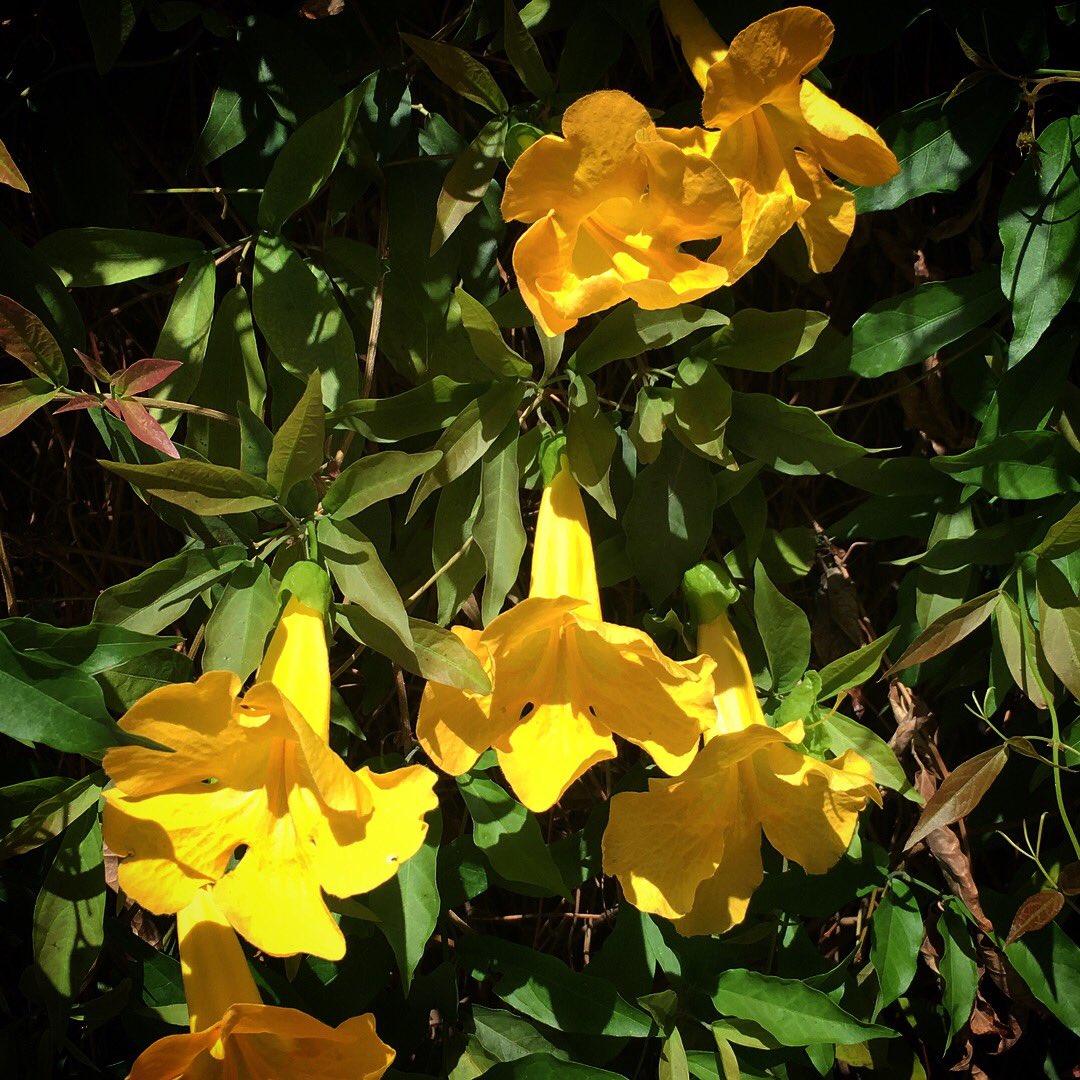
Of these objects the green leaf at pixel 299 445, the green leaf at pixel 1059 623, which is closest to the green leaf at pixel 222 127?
the green leaf at pixel 299 445

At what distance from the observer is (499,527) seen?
2.75 ft

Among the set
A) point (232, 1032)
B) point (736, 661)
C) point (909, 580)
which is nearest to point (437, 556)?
point (736, 661)

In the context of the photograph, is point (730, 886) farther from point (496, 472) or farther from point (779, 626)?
point (496, 472)

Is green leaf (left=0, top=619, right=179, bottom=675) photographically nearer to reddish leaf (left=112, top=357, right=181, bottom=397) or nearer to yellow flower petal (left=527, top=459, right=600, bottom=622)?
reddish leaf (left=112, top=357, right=181, bottom=397)

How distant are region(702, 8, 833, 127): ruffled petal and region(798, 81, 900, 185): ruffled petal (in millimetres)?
25

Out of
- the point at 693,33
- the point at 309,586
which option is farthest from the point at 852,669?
the point at 693,33

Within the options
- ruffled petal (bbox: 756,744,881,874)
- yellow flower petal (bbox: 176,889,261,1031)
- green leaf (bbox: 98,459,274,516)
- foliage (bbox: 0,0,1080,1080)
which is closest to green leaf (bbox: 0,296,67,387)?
foliage (bbox: 0,0,1080,1080)

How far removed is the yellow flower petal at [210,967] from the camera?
2.70 feet

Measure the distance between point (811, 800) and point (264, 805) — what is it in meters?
0.45

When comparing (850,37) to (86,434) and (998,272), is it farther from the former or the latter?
(86,434)

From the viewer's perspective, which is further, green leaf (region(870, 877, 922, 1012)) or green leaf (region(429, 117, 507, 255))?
green leaf (region(870, 877, 922, 1012))

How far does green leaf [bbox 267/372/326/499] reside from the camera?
74 cm

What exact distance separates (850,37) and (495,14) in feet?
1.18

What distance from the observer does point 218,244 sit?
3.55 feet
